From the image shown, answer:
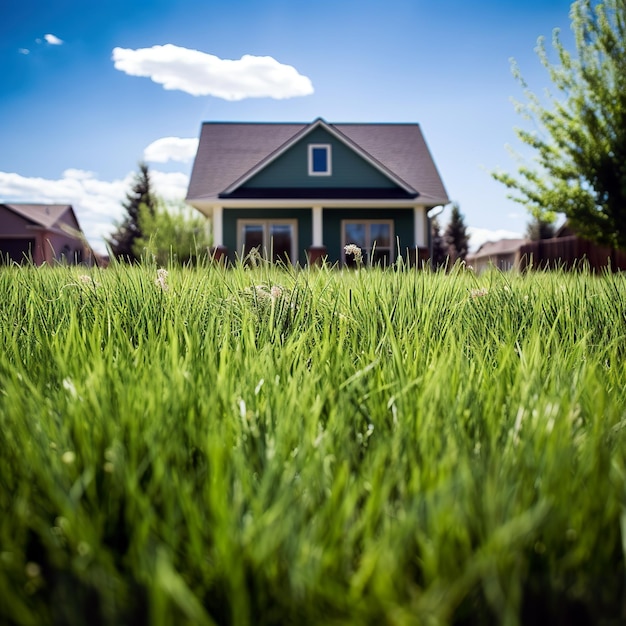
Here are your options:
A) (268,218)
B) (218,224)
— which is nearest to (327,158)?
(268,218)

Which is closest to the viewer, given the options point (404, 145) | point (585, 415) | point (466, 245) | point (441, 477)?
point (441, 477)

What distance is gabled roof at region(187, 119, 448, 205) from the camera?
70.3 feet

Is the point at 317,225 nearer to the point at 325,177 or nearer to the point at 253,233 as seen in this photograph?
the point at 325,177

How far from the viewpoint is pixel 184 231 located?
3105cm

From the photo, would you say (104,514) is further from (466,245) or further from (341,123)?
(466,245)

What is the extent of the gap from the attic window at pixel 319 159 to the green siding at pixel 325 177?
0.50 feet

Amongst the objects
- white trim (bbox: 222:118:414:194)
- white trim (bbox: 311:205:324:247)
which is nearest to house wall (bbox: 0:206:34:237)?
white trim (bbox: 222:118:414:194)

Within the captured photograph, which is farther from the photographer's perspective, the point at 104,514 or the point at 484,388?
the point at 484,388

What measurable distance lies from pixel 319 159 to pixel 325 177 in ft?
2.41

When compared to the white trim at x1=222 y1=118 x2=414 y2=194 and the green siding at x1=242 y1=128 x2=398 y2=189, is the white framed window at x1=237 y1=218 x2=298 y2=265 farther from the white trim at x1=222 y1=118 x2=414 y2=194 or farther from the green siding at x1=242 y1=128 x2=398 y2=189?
the white trim at x1=222 y1=118 x2=414 y2=194

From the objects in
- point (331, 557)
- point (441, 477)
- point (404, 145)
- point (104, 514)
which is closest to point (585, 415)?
point (441, 477)

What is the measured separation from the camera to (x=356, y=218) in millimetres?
21734

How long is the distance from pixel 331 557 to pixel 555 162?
1832 cm

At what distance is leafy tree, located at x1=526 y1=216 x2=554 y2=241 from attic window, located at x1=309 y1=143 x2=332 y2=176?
183 feet
